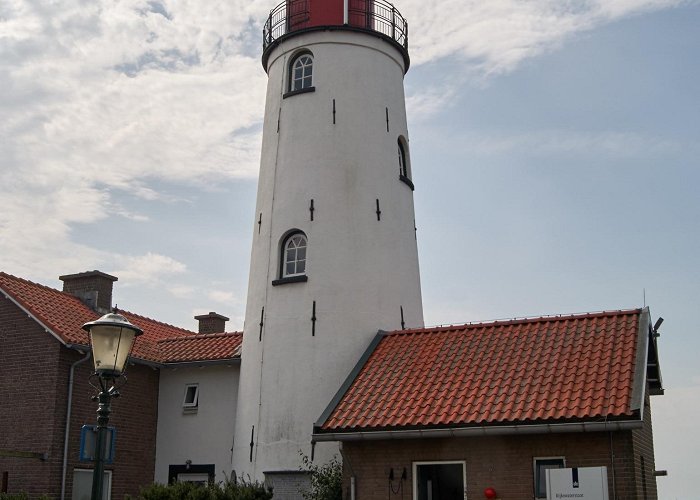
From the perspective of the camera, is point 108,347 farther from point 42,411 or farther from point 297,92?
point 297,92

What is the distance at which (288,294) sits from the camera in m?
21.0

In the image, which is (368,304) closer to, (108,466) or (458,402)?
(458,402)

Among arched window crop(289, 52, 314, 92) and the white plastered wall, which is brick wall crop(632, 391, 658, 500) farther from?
arched window crop(289, 52, 314, 92)

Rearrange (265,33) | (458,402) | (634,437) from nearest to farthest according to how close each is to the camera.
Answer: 1. (634,437)
2. (458,402)
3. (265,33)

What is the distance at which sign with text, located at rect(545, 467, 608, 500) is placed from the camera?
13.7 meters

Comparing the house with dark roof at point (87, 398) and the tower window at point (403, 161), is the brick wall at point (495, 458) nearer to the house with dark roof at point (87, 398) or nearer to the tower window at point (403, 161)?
the house with dark roof at point (87, 398)

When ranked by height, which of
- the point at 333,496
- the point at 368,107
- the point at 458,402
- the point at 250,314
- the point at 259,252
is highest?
the point at 368,107

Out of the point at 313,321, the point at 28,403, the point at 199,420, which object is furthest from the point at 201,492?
the point at 28,403

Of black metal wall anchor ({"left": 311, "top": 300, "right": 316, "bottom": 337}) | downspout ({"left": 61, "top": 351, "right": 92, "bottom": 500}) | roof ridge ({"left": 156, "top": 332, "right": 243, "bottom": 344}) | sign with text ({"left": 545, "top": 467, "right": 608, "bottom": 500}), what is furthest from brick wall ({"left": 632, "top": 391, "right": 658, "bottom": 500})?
downspout ({"left": 61, "top": 351, "right": 92, "bottom": 500})

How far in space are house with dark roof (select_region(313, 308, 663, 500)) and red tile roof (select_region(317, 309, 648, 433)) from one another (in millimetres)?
24

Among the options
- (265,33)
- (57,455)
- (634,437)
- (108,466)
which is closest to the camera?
(634,437)

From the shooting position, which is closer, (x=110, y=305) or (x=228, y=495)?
(x=228, y=495)

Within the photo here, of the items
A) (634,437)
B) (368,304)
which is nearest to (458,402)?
(634,437)

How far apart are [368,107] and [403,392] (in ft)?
25.0
